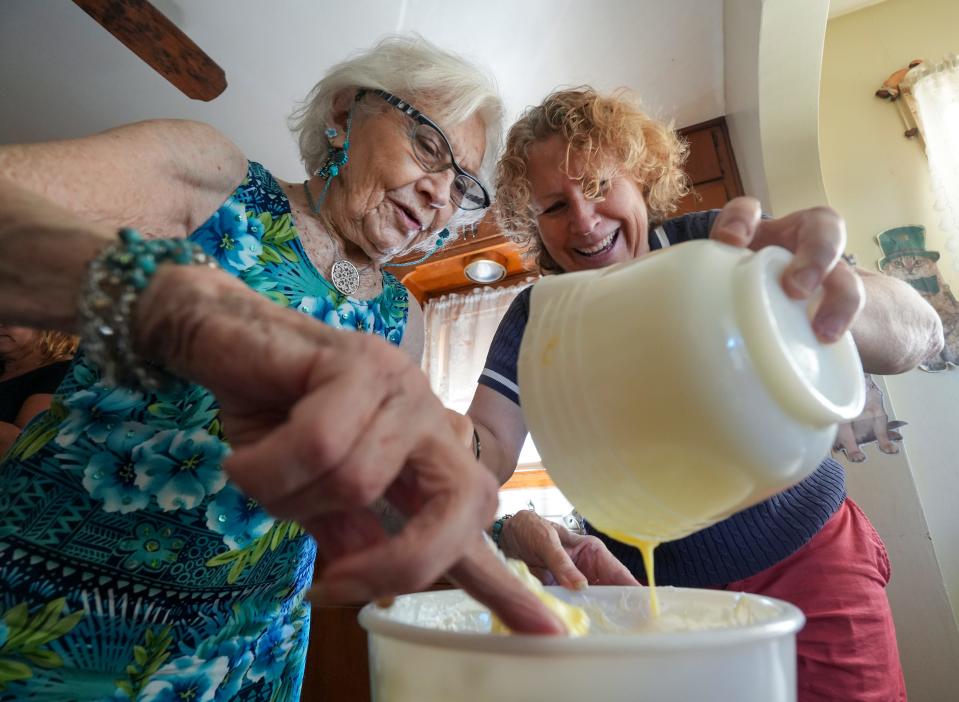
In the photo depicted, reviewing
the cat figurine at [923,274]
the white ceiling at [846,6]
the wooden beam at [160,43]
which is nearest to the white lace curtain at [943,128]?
the cat figurine at [923,274]

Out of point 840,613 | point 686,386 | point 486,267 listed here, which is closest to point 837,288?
point 686,386

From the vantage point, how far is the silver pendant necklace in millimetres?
796

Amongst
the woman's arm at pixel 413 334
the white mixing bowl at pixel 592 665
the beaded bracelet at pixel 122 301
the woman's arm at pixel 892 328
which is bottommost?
the white mixing bowl at pixel 592 665

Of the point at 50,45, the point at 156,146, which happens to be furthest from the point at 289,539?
the point at 50,45

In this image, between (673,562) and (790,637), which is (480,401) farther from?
(790,637)

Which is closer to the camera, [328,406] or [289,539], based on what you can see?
[328,406]

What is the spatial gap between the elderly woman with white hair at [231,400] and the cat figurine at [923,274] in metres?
1.31

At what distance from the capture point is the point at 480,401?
93 centimetres

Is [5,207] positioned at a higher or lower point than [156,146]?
lower

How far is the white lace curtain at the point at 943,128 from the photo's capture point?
156cm

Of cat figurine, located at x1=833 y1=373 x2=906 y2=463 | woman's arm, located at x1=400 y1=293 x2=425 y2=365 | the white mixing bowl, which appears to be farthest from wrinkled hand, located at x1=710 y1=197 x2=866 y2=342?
cat figurine, located at x1=833 y1=373 x2=906 y2=463

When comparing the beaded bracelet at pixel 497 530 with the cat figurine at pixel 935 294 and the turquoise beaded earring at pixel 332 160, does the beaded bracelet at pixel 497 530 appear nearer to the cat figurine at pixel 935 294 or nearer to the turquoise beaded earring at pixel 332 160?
the turquoise beaded earring at pixel 332 160

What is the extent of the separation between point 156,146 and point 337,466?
50 cm

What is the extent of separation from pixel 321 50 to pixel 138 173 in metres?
1.66
